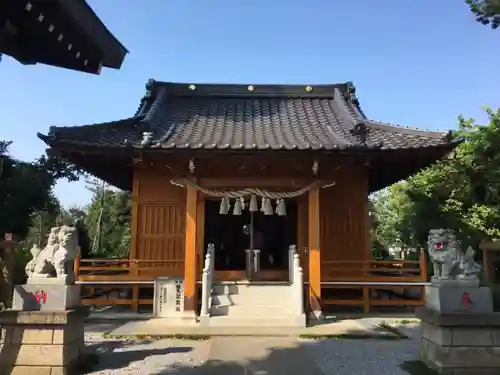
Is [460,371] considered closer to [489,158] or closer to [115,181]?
[115,181]

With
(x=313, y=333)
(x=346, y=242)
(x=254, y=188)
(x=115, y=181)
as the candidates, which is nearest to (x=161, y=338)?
(x=313, y=333)

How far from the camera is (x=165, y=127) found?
13203 millimetres

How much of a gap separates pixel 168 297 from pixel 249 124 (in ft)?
19.3

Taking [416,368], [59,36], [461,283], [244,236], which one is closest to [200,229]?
[244,236]

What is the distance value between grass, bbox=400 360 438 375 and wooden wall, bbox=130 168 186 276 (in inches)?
283

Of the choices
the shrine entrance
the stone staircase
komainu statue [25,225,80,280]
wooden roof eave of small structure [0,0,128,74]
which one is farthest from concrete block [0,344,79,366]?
the shrine entrance

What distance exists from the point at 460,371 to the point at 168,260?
8227mm

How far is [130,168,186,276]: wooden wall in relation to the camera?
A: 40.0 ft

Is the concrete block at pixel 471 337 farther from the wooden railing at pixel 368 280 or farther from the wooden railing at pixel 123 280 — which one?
the wooden railing at pixel 123 280

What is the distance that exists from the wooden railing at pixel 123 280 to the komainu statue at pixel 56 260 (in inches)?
202

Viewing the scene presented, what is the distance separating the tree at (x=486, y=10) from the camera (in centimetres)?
844

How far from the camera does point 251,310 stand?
33.1 ft

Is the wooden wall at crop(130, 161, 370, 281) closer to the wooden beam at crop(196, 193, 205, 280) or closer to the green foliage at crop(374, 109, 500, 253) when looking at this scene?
the wooden beam at crop(196, 193, 205, 280)

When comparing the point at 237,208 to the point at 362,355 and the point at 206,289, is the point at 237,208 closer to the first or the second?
the point at 206,289
